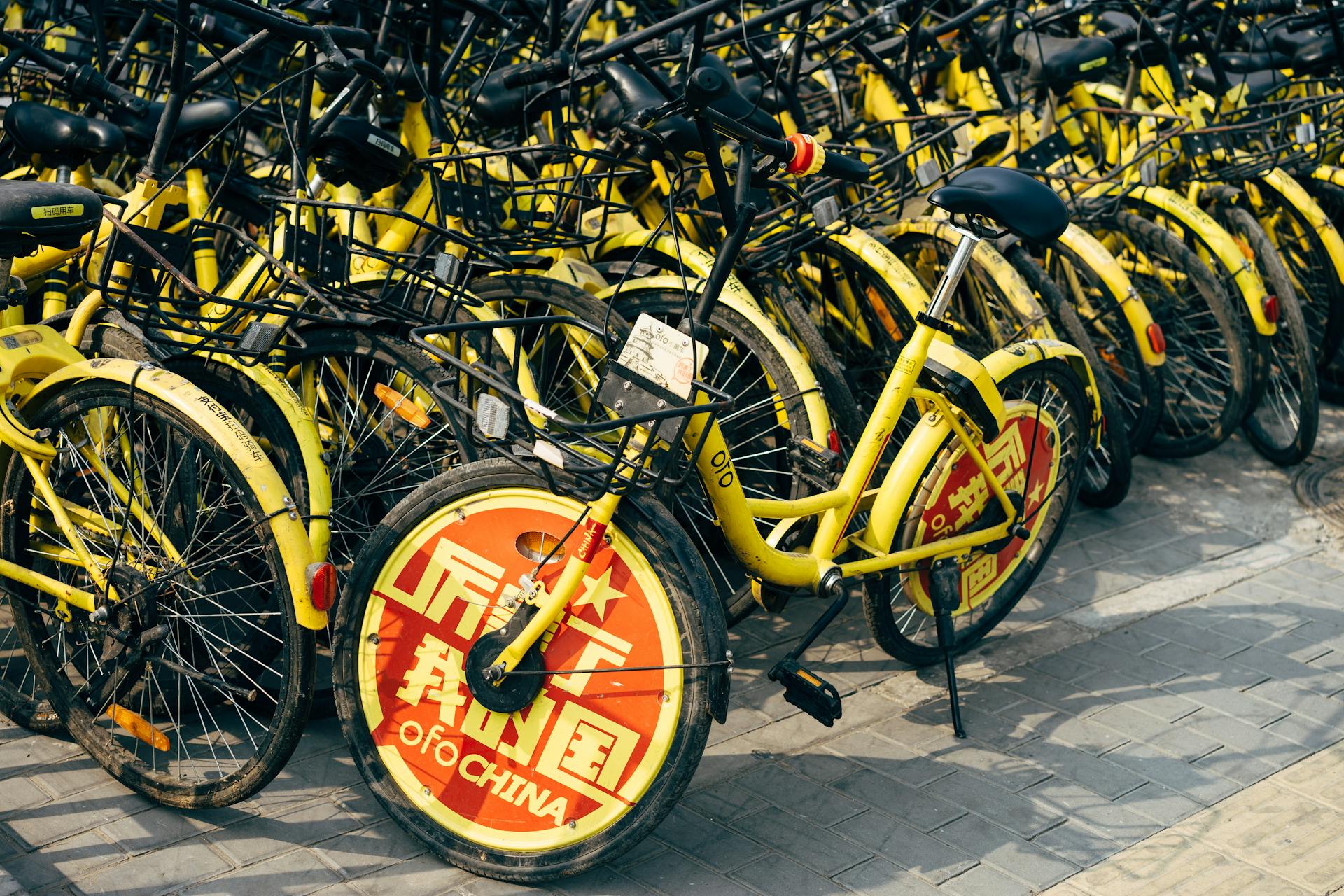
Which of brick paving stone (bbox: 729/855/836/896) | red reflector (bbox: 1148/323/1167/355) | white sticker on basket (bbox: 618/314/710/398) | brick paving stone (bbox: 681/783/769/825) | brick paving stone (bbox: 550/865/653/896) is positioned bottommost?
brick paving stone (bbox: 729/855/836/896)

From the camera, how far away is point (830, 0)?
18.6 feet

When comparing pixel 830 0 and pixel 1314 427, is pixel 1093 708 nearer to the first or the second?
pixel 1314 427

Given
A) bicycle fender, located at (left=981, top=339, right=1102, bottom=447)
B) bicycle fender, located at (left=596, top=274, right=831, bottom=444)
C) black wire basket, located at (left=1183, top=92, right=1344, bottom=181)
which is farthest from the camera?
black wire basket, located at (left=1183, top=92, right=1344, bottom=181)

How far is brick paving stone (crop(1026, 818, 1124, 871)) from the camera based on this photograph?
3.52 m

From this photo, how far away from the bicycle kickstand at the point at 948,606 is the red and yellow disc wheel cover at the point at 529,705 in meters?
1.19

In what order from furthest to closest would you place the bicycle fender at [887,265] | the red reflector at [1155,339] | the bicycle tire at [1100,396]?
the red reflector at [1155,339] → the bicycle tire at [1100,396] → the bicycle fender at [887,265]

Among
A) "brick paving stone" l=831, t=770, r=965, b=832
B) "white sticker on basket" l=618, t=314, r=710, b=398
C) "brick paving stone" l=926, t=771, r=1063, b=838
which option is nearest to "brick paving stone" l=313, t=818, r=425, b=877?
"brick paving stone" l=831, t=770, r=965, b=832

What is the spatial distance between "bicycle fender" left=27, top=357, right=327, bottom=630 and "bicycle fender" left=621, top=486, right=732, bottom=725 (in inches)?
29.5

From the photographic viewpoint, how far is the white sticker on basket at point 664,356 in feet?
10.2

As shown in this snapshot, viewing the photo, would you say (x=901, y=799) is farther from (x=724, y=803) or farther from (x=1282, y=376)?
(x=1282, y=376)

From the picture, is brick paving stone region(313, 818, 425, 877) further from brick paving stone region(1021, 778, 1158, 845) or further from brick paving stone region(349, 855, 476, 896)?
brick paving stone region(1021, 778, 1158, 845)

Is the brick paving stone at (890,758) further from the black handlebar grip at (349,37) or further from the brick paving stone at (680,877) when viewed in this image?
the black handlebar grip at (349,37)

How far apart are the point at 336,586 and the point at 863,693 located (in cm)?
175

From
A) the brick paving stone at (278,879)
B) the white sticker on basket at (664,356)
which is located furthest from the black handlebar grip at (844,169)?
the brick paving stone at (278,879)
